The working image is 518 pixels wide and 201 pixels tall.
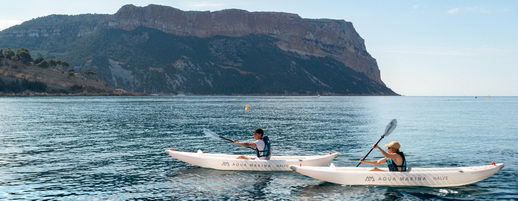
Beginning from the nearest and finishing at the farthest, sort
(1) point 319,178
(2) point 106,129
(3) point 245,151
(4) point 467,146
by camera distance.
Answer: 1. (1) point 319,178
2. (3) point 245,151
3. (4) point 467,146
4. (2) point 106,129

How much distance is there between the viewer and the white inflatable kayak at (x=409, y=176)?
1916 cm

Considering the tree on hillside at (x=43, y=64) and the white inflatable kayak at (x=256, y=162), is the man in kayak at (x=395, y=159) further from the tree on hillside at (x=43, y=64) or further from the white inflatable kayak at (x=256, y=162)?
the tree on hillside at (x=43, y=64)

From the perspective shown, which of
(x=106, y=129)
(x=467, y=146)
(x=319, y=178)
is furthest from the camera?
(x=106, y=129)

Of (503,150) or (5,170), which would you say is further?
(503,150)

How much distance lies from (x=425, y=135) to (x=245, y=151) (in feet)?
70.5

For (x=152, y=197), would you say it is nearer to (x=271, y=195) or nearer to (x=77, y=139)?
(x=271, y=195)

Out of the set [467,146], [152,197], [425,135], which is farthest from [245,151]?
[425,135]

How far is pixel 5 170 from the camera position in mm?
22875

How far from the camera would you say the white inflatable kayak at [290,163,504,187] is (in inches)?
754

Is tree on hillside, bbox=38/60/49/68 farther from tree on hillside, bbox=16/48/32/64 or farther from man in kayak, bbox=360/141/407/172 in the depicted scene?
man in kayak, bbox=360/141/407/172

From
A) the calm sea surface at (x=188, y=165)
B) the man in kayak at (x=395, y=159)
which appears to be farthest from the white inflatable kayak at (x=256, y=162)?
the man in kayak at (x=395, y=159)

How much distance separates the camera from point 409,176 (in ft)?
62.7

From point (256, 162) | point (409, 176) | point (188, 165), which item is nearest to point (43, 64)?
point (188, 165)

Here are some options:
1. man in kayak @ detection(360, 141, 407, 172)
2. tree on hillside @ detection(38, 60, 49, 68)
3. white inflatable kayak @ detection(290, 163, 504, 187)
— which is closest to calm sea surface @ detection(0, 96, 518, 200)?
white inflatable kayak @ detection(290, 163, 504, 187)
